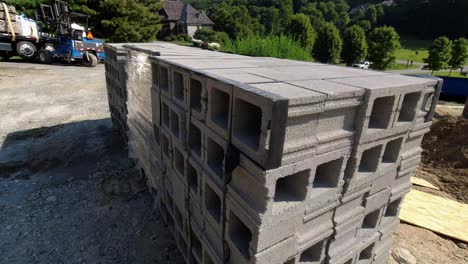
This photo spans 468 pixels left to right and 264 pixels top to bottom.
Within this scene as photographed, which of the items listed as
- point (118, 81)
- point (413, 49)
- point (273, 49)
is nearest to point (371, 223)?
point (118, 81)

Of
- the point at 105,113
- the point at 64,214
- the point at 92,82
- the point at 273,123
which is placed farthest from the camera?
the point at 92,82

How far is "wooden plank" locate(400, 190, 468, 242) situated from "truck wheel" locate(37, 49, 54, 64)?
71.6 ft

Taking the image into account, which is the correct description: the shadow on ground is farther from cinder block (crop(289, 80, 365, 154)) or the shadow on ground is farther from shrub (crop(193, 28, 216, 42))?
shrub (crop(193, 28, 216, 42))

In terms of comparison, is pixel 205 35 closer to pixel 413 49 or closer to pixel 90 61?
pixel 90 61

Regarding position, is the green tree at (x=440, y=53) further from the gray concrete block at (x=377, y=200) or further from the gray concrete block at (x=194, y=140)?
the gray concrete block at (x=194, y=140)

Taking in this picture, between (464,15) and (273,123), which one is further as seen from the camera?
(464,15)

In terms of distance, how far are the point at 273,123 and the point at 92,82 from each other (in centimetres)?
1597

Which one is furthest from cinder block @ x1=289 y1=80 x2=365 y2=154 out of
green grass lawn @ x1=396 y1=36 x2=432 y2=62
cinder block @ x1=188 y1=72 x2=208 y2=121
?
green grass lawn @ x1=396 y1=36 x2=432 y2=62

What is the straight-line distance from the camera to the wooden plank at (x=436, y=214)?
4.48m

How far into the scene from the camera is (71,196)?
215 inches

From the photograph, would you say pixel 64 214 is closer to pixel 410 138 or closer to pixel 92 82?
pixel 410 138

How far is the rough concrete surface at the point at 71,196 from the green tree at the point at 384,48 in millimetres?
30804

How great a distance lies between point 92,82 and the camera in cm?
1534

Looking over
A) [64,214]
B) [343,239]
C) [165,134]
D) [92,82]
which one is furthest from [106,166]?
[92,82]
